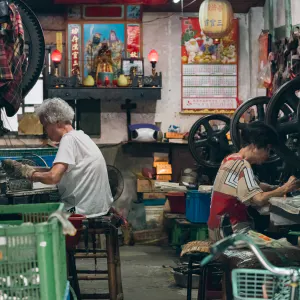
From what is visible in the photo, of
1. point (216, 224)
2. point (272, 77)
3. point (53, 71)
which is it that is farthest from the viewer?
point (53, 71)

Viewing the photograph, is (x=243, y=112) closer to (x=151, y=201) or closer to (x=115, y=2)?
(x=151, y=201)

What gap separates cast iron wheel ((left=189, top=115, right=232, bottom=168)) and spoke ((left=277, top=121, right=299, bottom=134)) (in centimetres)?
335

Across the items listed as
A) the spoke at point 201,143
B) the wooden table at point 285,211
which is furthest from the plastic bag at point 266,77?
the wooden table at point 285,211

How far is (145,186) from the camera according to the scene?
42.9 feet

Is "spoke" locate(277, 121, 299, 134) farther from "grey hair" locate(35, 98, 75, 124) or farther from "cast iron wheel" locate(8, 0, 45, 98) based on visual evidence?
"cast iron wheel" locate(8, 0, 45, 98)

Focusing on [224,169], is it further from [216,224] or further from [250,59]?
[250,59]

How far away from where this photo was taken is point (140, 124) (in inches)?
518

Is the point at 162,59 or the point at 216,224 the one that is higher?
the point at 162,59

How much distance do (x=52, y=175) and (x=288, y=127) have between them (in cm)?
231

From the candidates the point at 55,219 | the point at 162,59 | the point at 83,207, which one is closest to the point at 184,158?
the point at 162,59

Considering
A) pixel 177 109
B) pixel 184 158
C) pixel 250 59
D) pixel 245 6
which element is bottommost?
pixel 184 158

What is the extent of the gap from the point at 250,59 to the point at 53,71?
3.46 metres

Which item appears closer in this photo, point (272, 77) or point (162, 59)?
point (272, 77)

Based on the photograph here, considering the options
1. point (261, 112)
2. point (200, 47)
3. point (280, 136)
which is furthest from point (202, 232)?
point (200, 47)
